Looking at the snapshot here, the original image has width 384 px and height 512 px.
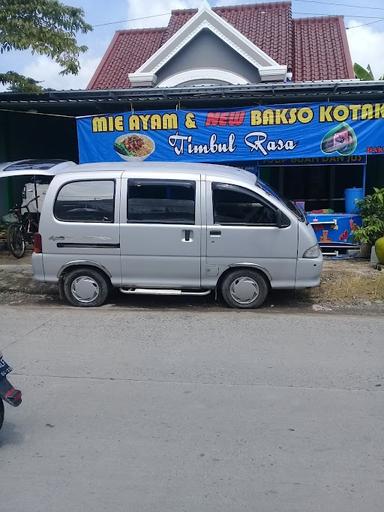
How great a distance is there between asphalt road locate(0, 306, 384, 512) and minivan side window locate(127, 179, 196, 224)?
1481mm

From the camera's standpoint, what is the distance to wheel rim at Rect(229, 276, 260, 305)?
7633mm

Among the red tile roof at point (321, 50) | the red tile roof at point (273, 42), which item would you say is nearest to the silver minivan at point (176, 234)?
the red tile roof at point (321, 50)

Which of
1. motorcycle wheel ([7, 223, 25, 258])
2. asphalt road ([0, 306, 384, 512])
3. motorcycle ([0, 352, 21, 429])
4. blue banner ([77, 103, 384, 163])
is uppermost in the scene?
blue banner ([77, 103, 384, 163])

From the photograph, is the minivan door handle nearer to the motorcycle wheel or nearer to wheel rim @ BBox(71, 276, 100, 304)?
wheel rim @ BBox(71, 276, 100, 304)

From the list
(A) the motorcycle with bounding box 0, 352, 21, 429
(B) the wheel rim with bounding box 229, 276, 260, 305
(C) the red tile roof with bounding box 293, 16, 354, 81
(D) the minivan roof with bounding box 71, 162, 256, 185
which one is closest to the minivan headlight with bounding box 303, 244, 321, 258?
(B) the wheel rim with bounding box 229, 276, 260, 305

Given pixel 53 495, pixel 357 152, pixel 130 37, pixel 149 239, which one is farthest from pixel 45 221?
pixel 130 37

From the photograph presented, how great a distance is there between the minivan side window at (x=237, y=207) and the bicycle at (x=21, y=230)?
568 cm

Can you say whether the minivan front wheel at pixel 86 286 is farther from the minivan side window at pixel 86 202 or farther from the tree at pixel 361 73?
the tree at pixel 361 73

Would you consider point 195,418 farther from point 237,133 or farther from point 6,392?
point 237,133

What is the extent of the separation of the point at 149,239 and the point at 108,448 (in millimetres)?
4026

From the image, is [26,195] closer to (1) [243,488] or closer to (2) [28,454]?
(2) [28,454]

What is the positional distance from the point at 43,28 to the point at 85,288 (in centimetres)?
500

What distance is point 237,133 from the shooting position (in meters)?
11.2

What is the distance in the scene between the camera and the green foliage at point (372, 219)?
1060 centimetres
